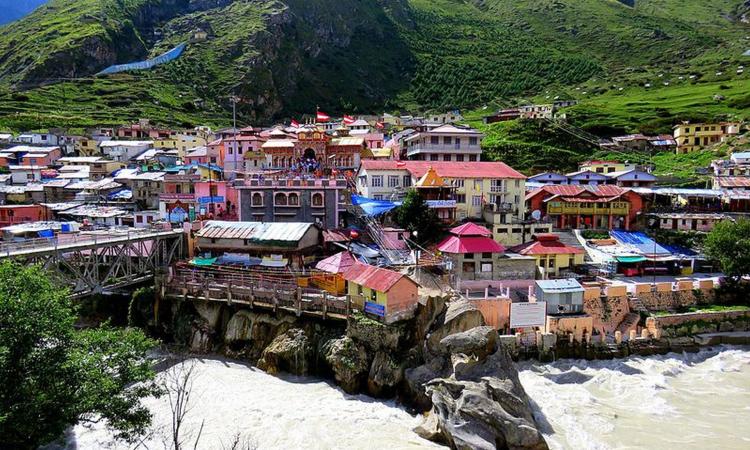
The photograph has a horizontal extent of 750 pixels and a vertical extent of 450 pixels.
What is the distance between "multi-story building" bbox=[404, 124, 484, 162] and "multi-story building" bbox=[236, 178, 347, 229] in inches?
814

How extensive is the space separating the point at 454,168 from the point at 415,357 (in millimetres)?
26790

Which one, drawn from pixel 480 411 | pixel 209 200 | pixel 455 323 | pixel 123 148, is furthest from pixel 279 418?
pixel 123 148

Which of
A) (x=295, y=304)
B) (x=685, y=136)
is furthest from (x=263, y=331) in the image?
A: (x=685, y=136)

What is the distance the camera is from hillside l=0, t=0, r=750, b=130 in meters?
119

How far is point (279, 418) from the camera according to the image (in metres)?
25.0

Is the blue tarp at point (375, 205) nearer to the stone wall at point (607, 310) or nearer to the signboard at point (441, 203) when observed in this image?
the signboard at point (441, 203)

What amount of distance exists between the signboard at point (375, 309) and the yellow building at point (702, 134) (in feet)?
273

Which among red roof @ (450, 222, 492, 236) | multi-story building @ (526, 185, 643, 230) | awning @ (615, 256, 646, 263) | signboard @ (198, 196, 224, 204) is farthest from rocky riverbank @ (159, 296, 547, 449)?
multi-story building @ (526, 185, 643, 230)

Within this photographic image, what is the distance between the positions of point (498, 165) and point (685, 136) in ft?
187

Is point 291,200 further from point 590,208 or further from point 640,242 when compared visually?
point 640,242

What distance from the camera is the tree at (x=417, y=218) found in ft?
141

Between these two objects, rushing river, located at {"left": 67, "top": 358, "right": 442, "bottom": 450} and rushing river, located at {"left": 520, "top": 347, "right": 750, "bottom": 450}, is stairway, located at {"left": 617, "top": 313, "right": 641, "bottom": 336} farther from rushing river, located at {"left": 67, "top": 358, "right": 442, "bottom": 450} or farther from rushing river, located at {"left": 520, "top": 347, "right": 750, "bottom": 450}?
rushing river, located at {"left": 67, "top": 358, "right": 442, "bottom": 450}

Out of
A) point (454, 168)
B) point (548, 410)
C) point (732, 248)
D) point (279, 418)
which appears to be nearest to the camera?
point (279, 418)

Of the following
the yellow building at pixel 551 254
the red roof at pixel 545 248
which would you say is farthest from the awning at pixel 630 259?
the red roof at pixel 545 248
